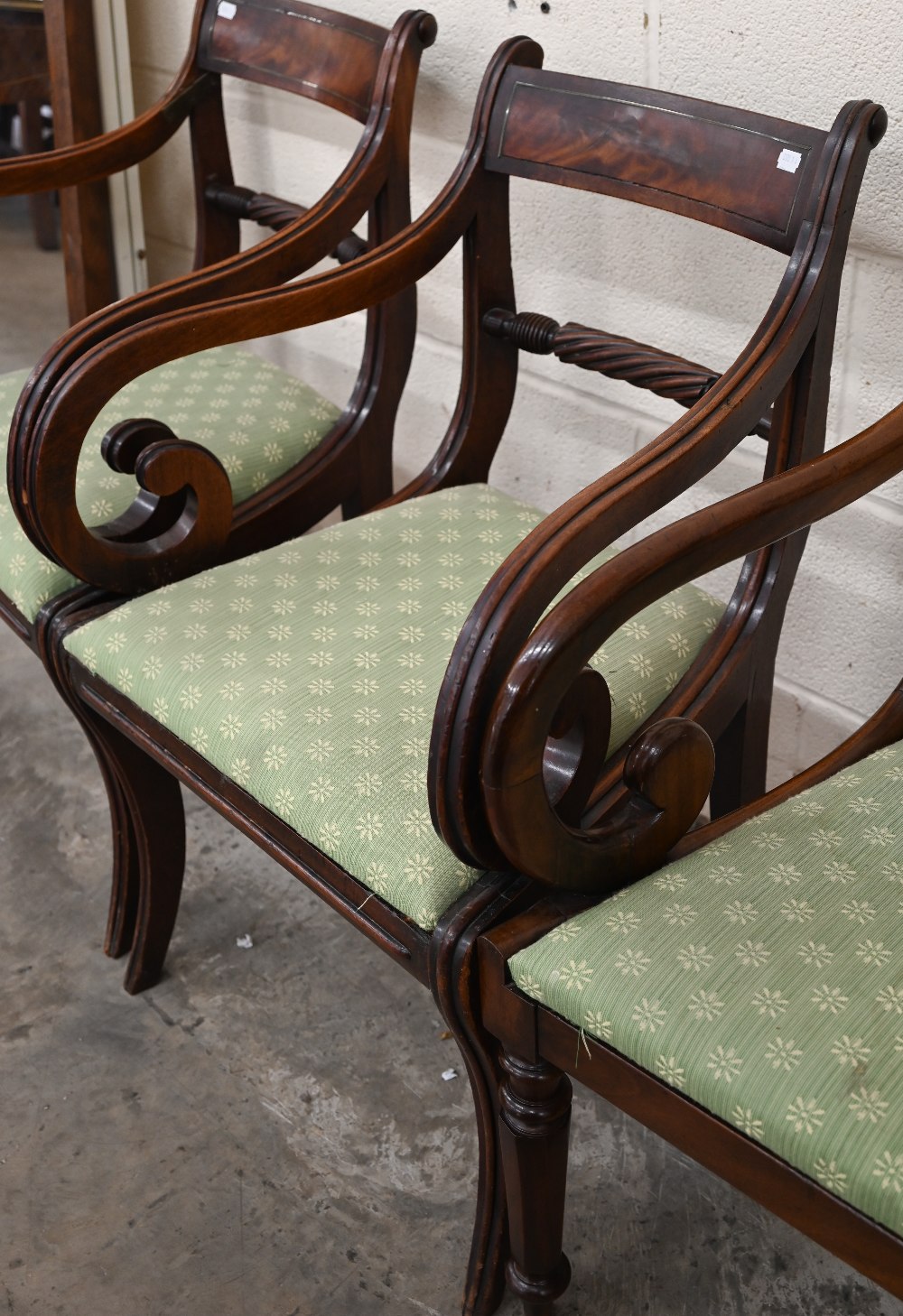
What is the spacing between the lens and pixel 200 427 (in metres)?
1.42

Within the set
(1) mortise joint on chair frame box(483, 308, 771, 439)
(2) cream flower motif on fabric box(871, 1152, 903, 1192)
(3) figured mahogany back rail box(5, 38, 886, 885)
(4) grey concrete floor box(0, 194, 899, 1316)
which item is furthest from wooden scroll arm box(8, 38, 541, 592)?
(2) cream flower motif on fabric box(871, 1152, 903, 1192)

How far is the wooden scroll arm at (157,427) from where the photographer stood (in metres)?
1.14

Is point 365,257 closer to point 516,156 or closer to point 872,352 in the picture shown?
point 516,156

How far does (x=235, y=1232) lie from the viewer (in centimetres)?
120

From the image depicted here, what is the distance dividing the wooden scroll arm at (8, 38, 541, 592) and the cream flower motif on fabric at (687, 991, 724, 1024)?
691 millimetres

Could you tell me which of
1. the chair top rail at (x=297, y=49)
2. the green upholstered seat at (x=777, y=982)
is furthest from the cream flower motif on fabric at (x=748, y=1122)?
the chair top rail at (x=297, y=49)

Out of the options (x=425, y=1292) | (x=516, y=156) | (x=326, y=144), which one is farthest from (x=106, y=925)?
(x=326, y=144)

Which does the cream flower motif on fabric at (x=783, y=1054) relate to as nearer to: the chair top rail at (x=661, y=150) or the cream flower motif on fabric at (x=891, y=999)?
the cream flower motif on fabric at (x=891, y=999)

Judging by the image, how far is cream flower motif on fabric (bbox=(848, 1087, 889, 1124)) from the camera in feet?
2.26

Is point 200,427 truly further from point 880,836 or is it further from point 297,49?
point 880,836

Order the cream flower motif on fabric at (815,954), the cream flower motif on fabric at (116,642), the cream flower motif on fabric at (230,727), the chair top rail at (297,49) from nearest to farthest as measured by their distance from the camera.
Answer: the cream flower motif on fabric at (815,954) → the cream flower motif on fabric at (230,727) → the cream flower motif on fabric at (116,642) → the chair top rail at (297,49)

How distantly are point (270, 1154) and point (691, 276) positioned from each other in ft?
3.29

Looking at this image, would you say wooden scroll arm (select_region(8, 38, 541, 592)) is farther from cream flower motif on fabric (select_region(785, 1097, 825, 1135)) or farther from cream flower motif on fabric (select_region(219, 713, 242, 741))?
cream flower motif on fabric (select_region(785, 1097, 825, 1135))

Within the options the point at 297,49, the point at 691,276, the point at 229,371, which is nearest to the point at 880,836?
→ the point at 691,276
